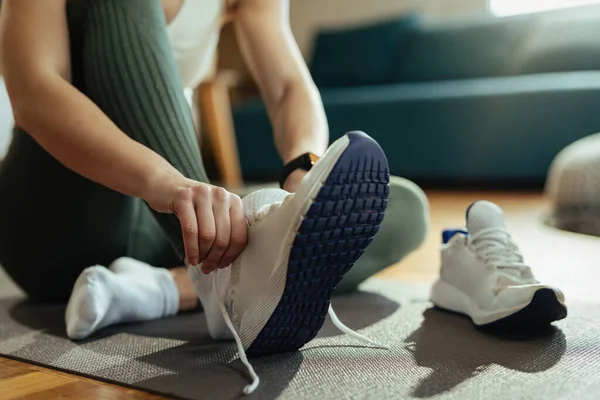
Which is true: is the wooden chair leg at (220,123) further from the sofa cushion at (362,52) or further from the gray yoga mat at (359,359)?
the gray yoga mat at (359,359)

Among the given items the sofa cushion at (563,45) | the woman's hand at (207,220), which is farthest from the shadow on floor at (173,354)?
the sofa cushion at (563,45)

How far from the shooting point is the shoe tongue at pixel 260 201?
593 millimetres

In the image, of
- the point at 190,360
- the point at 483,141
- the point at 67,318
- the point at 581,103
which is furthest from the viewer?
the point at 483,141

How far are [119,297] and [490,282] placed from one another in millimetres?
437

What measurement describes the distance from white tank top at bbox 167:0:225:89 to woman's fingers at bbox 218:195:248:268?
44cm

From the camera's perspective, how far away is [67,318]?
2.58 feet

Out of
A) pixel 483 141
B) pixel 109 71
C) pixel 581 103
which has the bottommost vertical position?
pixel 483 141

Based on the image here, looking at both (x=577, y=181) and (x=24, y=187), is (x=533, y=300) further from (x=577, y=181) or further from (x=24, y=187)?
(x=577, y=181)

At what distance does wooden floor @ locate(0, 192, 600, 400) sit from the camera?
23.4 inches

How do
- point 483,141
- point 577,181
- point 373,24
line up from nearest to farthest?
point 577,181 → point 483,141 → point 373,24

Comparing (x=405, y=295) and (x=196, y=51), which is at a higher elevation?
(x=196, y=51)

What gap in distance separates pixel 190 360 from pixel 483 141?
2.07 meters

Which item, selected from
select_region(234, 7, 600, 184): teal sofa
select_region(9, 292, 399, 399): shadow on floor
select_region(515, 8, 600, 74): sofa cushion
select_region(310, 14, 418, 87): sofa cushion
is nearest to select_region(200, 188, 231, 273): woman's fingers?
select_region(9, 292, 399, 399): shadow on floor

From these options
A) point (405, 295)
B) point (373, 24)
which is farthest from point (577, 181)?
point (373, 24)
